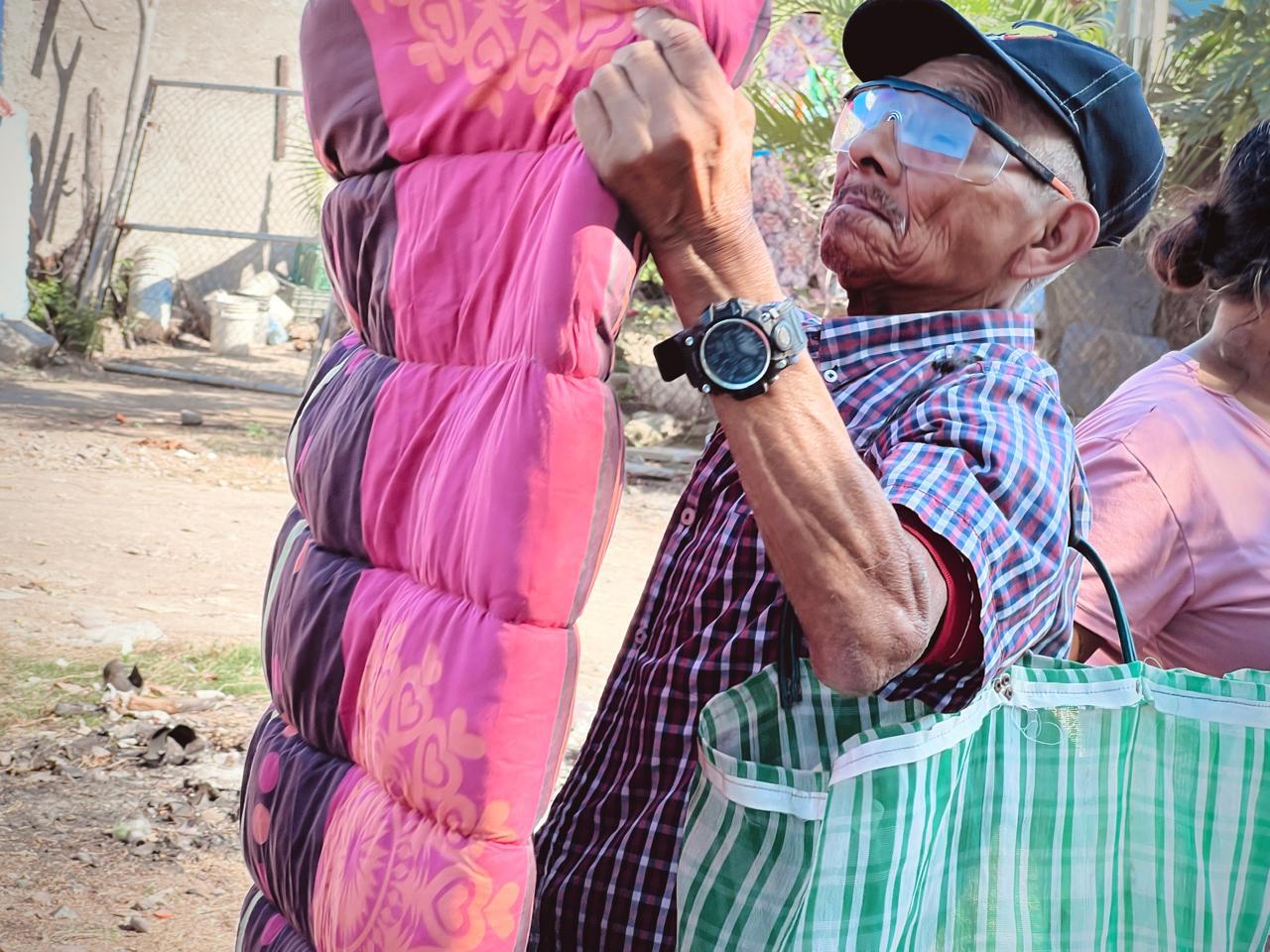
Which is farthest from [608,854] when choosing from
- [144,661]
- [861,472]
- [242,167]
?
[242,167]

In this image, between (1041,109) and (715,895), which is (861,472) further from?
(1041,109)

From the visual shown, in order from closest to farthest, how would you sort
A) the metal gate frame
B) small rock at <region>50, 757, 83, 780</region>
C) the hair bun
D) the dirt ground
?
the hair bun < the dirt ground < small rock at <region>50, 757, 83, 780</region> < the metal gate frame

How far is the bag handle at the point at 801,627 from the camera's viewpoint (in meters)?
1.18

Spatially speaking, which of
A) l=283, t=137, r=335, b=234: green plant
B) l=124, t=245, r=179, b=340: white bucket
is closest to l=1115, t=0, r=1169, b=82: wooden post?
l=283, t=137, r=335, b=234: green plant

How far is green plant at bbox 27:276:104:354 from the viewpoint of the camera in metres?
10.2

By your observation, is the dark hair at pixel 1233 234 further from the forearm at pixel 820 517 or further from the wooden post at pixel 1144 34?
the wooden post at pixel 1144 34

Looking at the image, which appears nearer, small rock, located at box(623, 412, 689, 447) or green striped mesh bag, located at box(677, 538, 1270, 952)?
green striped mesh bag, located at box(677, 538, 1270, 952)

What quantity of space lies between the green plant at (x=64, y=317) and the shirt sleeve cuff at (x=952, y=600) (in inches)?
404

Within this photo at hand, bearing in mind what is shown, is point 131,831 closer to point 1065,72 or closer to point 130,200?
point 1065,72

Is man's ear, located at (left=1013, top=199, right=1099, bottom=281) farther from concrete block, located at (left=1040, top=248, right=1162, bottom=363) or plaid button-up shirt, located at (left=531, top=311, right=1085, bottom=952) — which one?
concrete block, located at (left=1040, top=248, right=1162, bottom=363)

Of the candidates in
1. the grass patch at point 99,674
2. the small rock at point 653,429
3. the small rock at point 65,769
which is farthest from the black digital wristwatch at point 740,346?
the small rock at point 653,429

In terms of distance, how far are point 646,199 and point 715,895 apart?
629mm

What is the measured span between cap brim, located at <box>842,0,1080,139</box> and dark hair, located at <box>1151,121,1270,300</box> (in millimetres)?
653

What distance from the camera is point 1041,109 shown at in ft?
5.07
